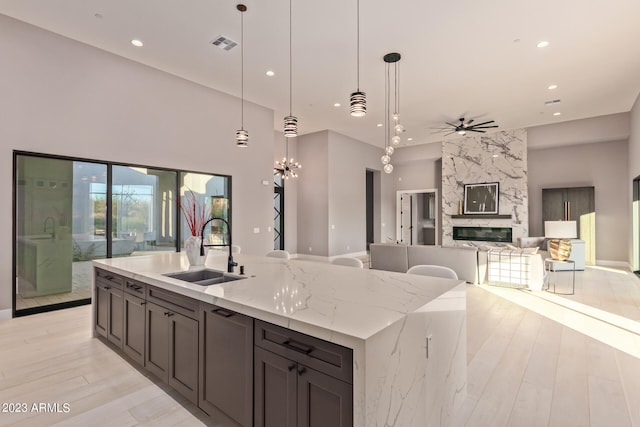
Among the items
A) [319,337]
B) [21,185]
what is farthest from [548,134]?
[21,185]

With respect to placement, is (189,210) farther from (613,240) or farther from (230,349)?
(613,240)

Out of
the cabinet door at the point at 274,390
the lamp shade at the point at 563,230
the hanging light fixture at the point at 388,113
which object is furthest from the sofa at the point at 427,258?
the cabinet door at the point at 274,390

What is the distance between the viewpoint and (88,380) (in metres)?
2.50

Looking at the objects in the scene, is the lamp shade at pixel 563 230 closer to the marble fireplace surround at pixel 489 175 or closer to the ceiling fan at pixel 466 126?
the ceiling fan at pixel 466 126

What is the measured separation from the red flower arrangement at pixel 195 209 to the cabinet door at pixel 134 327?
3.02 metres

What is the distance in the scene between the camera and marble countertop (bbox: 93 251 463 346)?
1342 millimetres

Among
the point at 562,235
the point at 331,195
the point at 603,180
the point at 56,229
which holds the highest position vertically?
the point at 603,180

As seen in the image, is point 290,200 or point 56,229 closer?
point 56,229

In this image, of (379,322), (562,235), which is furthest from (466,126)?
(379,322)

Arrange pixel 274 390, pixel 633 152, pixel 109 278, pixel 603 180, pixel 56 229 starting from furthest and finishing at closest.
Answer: pixel 603 180
pixel 633 152
pixel 56 229
pixel 109 278
pixel 274 390

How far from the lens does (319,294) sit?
5.99ft

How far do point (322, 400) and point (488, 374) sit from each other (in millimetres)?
1994

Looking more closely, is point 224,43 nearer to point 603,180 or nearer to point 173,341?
point 173,341

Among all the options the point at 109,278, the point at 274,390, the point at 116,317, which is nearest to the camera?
the point at 274,390
